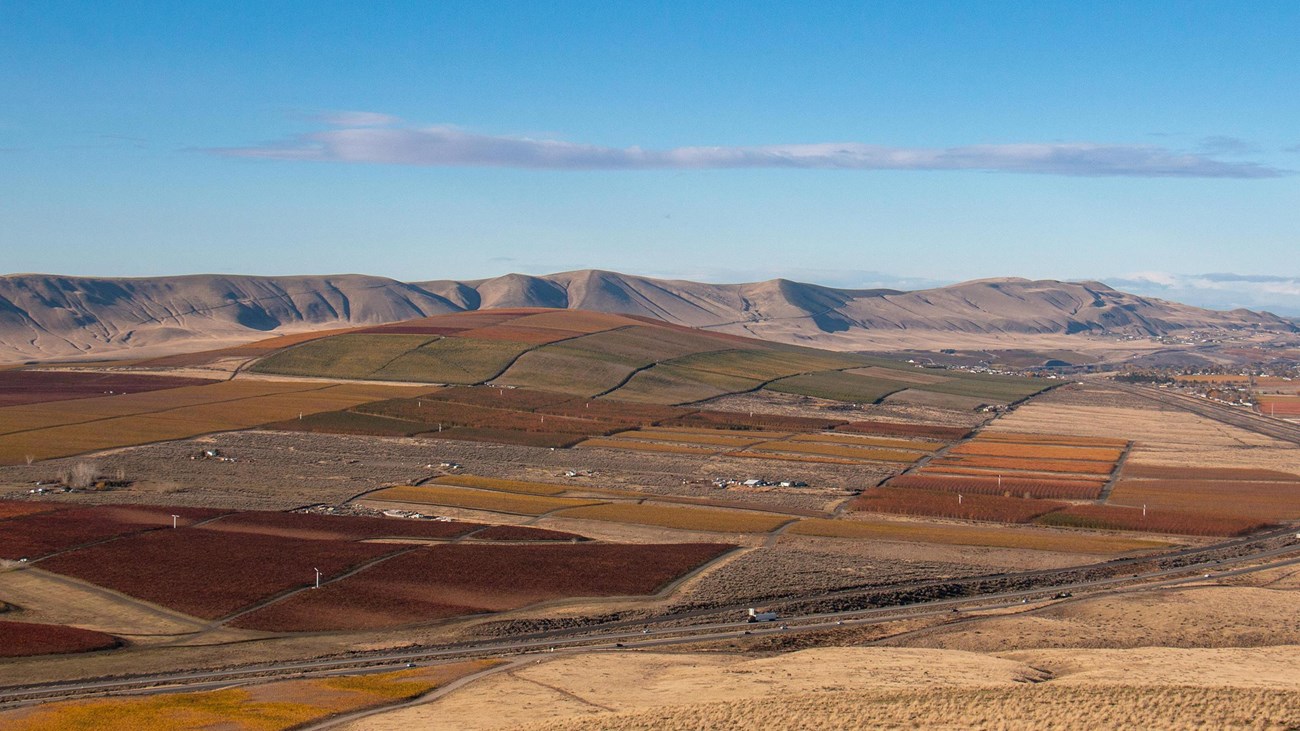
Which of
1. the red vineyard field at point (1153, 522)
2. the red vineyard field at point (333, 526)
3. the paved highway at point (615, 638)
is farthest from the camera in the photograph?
the red vineyard field at point (1153, 522)

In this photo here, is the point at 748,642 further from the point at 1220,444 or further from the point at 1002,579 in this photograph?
the point at 1220,444

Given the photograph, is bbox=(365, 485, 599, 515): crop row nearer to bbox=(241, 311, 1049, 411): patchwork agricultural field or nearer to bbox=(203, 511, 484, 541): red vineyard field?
bbox=(203, 511, 484, 541): red vineyard field

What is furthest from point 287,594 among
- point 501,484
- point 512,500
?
point 501,484

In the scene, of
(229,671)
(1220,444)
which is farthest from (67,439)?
(1220,444)

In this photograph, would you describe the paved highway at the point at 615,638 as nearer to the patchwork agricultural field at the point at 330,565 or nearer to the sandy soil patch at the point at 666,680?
the sandy soil patch at the point at 666,680

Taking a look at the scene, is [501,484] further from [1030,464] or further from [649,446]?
[1030,464]

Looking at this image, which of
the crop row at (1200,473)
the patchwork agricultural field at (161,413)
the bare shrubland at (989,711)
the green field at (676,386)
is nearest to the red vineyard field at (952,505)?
the crop row at (1200,473)
